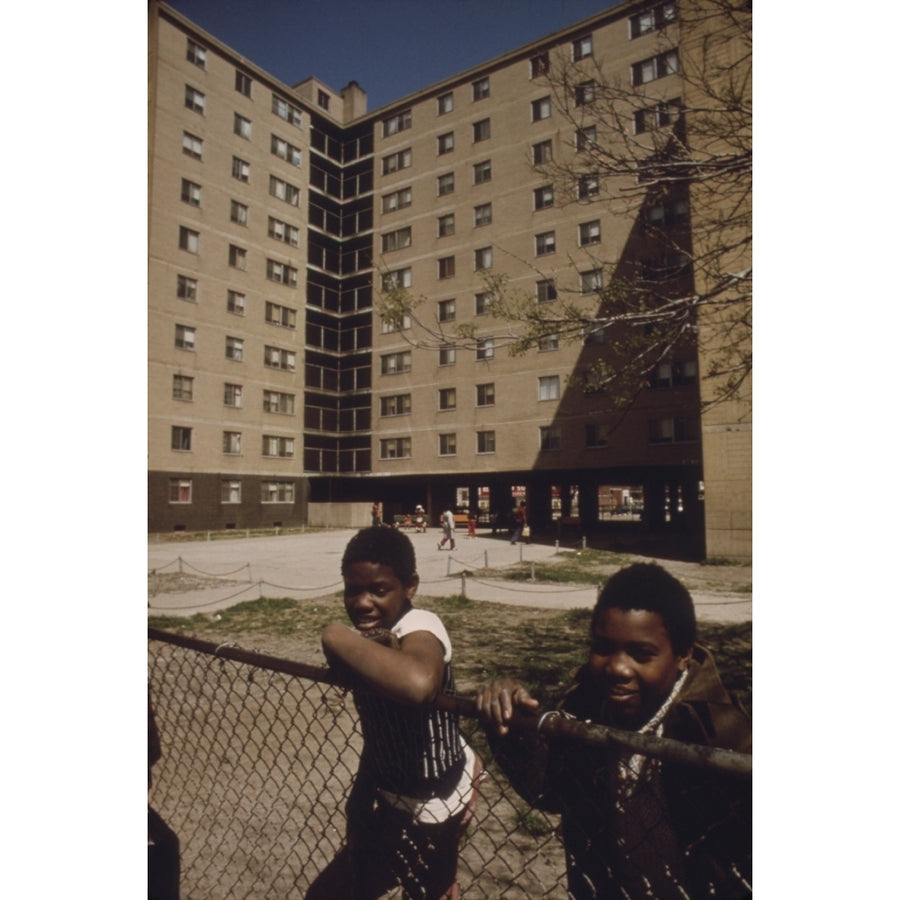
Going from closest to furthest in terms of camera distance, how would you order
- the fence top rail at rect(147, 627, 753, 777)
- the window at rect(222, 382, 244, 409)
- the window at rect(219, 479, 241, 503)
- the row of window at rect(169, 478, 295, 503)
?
1. the fence top rail at rect(147, 627, 753, 777)
2. the row of window at rect(169, 478, 295, 503)
3. the window at rect(222, 382, 244, 409)
4. the window at rect(219, 479, 241, 503)

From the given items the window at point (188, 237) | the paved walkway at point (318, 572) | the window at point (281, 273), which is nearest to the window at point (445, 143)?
the window at point (281, 273)

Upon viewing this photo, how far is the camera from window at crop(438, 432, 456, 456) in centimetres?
427

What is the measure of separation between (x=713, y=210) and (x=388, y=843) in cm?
287

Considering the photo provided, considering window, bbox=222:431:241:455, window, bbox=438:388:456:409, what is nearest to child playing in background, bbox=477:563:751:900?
window, bbox=438:388:456:409

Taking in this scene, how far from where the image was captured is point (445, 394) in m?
3.57

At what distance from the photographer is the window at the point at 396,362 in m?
3.21

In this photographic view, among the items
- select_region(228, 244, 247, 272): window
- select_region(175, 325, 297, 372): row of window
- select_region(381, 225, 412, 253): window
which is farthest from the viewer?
select_region(228, 244, 247, 272): window

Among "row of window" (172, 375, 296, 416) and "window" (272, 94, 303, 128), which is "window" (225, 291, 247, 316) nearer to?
"row of window" (172, 375, 296, 416)

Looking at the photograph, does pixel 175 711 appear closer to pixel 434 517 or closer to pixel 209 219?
pixel 434 517

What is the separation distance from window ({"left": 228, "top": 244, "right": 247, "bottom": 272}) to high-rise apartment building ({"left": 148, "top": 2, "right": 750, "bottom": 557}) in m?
0.02

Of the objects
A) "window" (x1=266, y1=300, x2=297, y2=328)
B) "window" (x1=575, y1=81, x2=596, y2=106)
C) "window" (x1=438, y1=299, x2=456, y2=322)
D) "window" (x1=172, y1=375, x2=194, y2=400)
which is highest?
"window" (x1=575, y1=81, x2=596, y2=106)

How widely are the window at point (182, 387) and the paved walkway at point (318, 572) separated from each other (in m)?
1.26
